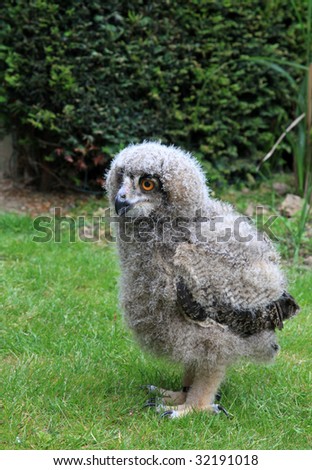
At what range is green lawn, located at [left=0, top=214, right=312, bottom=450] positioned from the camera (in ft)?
11.3

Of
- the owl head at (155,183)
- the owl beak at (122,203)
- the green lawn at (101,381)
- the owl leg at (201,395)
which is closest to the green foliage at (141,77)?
the green lawn at (101,381)

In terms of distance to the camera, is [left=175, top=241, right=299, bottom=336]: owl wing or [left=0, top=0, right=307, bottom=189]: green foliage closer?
[left=175, top=241, right=299, bottom=336]: owl wing

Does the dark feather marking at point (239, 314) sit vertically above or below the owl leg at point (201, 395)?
above

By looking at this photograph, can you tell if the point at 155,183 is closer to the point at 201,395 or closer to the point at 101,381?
the point at 201,395

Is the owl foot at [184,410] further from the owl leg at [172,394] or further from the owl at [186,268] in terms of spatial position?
the owl leg at [172,394]

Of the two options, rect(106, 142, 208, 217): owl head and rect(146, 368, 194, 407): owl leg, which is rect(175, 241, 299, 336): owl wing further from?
rect(146, 368, 194, 407): owl leg

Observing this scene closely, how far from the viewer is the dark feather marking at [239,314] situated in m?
3.38

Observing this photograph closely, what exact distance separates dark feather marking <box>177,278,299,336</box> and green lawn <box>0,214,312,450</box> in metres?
0.54

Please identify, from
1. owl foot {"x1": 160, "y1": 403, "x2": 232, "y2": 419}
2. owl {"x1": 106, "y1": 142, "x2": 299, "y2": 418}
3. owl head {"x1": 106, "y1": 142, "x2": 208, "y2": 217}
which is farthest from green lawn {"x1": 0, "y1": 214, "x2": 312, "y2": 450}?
owl head {"x1": 106, "y1": 142, "x2": 208, "y2": 217}

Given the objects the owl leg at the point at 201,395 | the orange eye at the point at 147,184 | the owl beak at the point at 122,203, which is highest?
the orange eye at the point at 147,184

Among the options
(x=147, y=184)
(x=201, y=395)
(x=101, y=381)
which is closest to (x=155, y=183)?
(x=147, y=184)

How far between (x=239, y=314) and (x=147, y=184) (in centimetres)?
81

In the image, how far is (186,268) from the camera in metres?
3.38

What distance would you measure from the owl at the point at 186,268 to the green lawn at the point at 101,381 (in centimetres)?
33
